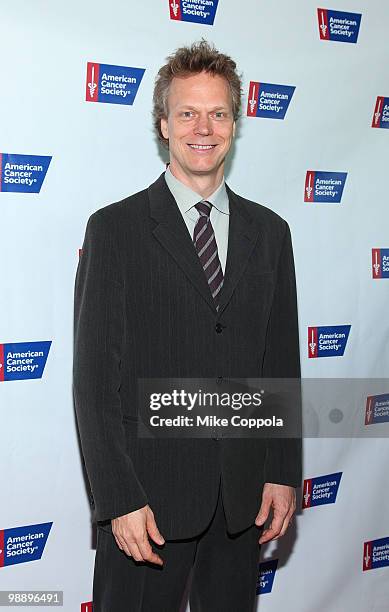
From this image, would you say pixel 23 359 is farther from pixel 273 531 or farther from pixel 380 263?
pixel 380 263

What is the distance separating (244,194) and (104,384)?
41.1 inches

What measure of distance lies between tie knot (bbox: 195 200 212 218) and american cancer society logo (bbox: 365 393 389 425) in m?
1.27

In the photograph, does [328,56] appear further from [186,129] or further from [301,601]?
[301,601]

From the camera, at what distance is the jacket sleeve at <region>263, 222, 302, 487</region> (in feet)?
5.72

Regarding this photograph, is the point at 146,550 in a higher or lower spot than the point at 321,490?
higher

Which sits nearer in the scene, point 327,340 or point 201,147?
point 201,147

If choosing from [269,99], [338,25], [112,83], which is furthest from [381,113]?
[112,83]

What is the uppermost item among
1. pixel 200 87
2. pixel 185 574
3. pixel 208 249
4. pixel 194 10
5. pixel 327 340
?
pixel 194 10

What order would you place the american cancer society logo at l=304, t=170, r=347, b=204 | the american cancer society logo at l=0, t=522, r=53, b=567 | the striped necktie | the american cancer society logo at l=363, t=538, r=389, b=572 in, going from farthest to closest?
the american cancer society logo at l=363, t=538, r=389, b=572 → the american cancer society logo at l=304, t=170, r=347, b=204 → the american cancer society logo at l=0, t=522, r=53, b=567 → the striped necktie

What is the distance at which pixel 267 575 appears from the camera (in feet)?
8.30

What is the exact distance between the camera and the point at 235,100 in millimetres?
1689

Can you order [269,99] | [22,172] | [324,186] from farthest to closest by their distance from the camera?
1. [324,186]
2. [269,99]
3. [22,172]

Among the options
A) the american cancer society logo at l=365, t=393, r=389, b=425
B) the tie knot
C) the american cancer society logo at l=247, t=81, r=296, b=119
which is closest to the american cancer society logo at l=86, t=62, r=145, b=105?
the american cancer society logo at l=247, t=81, r=296, b=119

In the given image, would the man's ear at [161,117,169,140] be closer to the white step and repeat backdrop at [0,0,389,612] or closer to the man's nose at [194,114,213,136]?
the man's nose at [194,114,213,136]
